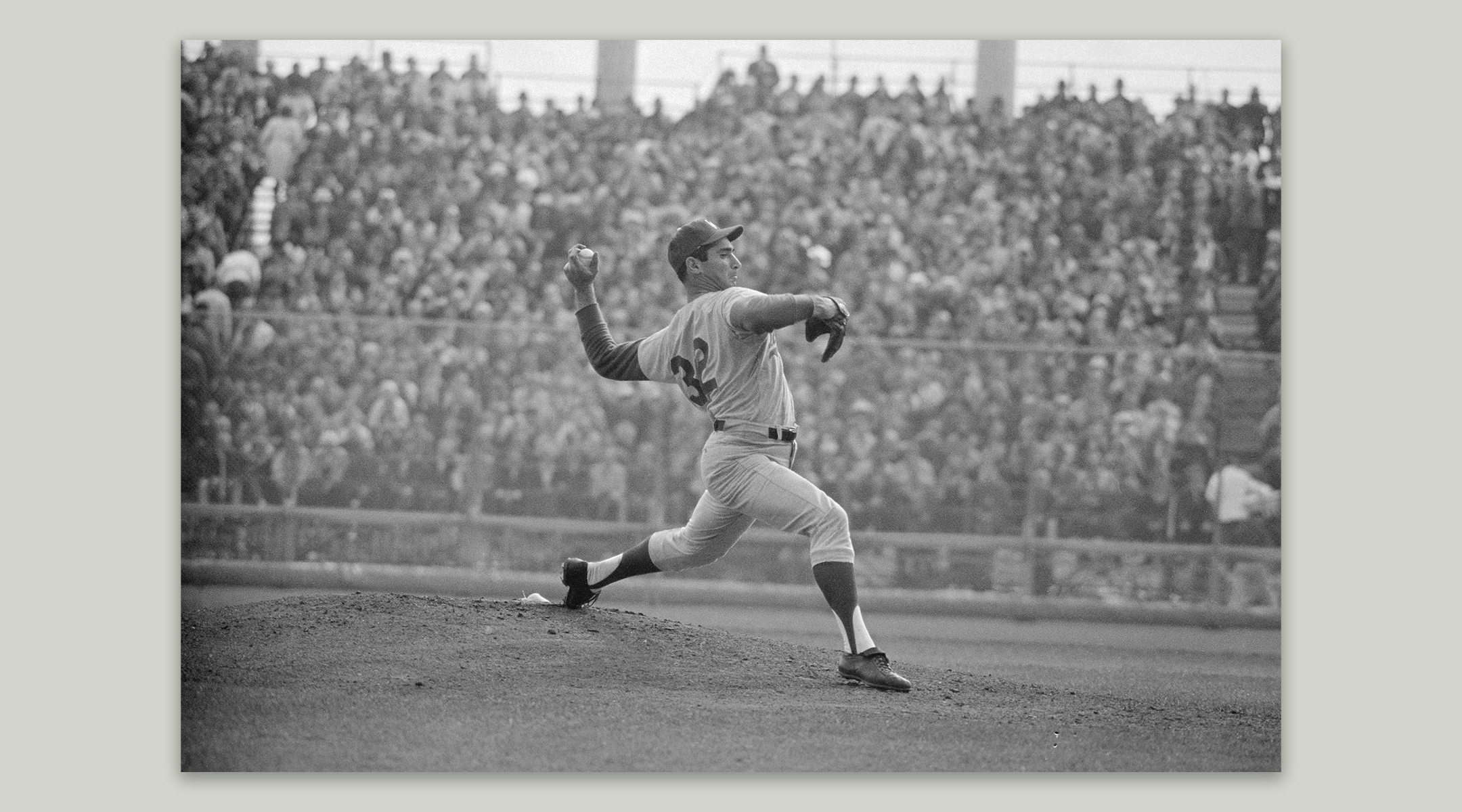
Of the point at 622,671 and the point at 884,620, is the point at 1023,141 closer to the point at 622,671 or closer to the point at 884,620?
the point at 884,620

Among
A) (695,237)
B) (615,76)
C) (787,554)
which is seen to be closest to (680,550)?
(695,237)

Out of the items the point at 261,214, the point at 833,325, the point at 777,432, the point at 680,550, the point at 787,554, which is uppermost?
the point at 261,214

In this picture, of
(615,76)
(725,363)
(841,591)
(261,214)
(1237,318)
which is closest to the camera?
(841,591)

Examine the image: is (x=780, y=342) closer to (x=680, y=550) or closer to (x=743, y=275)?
(x=743, y=275)

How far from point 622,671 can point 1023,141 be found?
6.67m

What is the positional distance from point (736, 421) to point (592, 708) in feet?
3.66

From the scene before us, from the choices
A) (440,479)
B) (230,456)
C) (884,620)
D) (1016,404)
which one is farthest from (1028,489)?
(230,456)

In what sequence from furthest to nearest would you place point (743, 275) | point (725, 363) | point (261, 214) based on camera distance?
point (743, 275) < point (261, 214) < point (725, 363)

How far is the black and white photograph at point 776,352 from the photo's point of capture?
6258 millimetres

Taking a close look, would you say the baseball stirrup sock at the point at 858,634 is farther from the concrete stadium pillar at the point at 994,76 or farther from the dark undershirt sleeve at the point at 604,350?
the concrete stadium pillar at the point at 994,76

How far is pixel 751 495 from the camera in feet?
15.9

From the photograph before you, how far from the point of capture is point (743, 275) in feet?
33.6

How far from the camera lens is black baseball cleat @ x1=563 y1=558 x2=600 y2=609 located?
5430 millimetres

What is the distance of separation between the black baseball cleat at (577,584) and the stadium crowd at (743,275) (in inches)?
117
